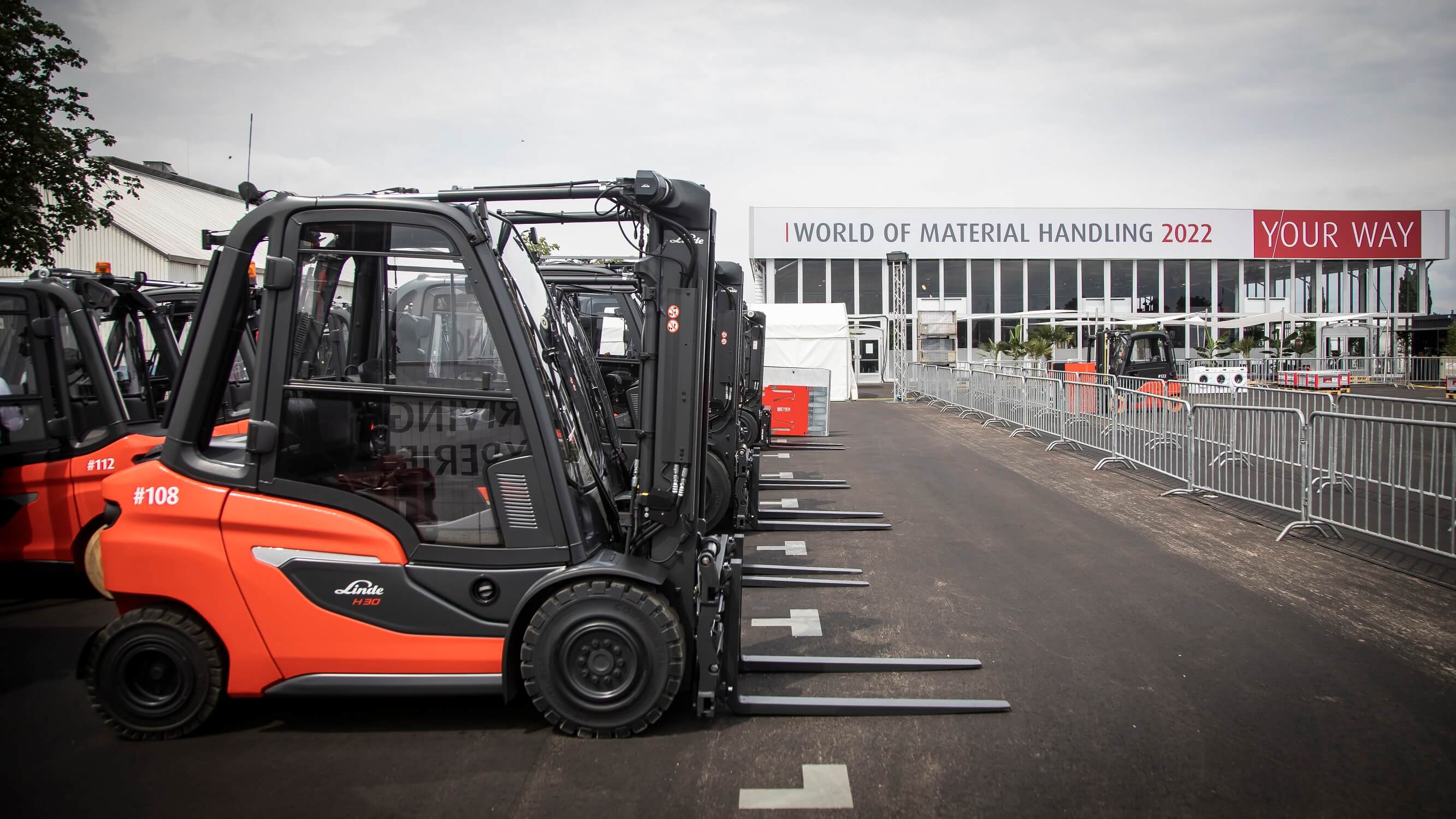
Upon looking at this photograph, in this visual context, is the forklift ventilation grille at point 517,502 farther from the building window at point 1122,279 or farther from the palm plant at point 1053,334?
the building window at point 1122,279

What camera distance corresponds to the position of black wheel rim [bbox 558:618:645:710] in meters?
3.85

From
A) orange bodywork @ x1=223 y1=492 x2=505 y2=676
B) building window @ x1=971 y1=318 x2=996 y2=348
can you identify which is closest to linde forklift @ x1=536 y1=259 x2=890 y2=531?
orange bodywork @ x1=223 y1=492 x2=505 y2=676

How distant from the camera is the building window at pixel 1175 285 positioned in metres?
41.9

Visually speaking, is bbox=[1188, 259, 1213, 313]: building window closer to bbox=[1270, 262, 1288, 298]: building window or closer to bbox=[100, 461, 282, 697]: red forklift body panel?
bbox=[1270, 262, 1288, 298]: building window

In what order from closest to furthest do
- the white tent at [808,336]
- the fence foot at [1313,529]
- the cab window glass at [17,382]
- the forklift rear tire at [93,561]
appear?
the forklift rear tire at [93,561] → the cab window glass at [17,382] → the fence foot at [1313,529] → the white tent at [808,336]

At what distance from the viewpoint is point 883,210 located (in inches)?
1597

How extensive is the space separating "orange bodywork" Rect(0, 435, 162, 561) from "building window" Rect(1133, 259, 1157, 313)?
43293 mm

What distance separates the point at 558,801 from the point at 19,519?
5.18 m

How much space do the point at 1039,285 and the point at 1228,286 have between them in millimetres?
11298

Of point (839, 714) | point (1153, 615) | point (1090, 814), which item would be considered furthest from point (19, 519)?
point (1153, 615)

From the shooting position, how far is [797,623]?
226 inches

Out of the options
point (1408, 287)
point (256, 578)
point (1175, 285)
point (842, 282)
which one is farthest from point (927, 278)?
point (256, 578)

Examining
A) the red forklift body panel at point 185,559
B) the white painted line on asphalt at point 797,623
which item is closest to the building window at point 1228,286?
the white painted line on asphalt at point 797,623

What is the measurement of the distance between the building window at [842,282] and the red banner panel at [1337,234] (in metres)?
19.1
